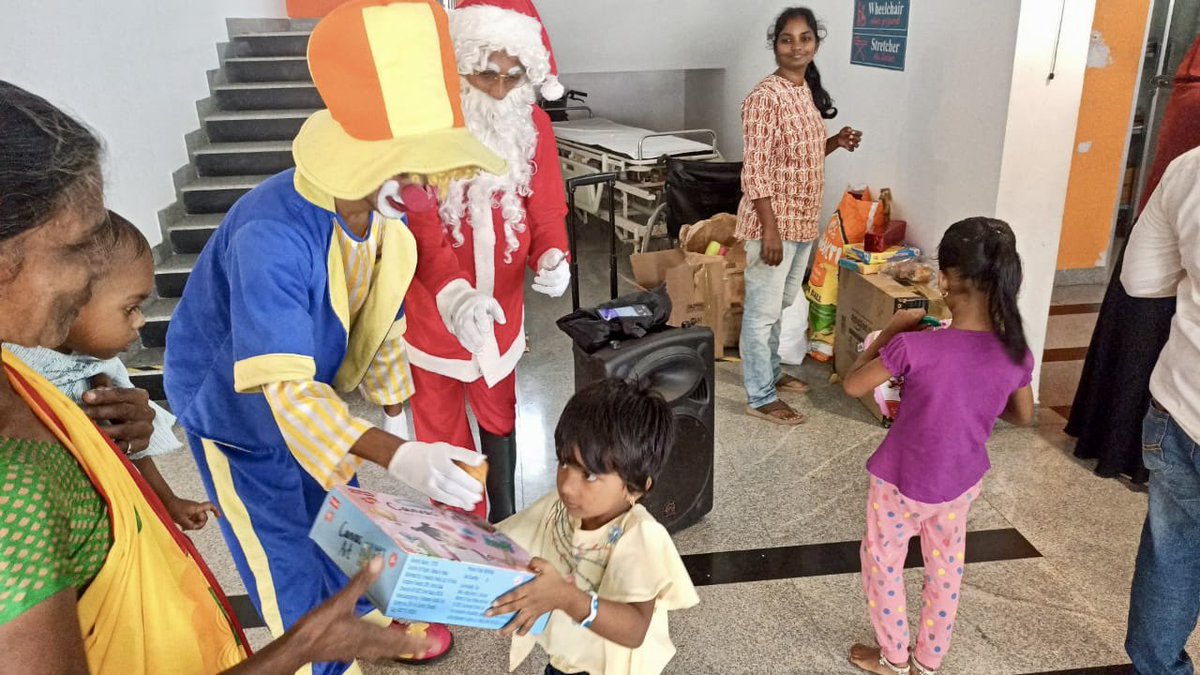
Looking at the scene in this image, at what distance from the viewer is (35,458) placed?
75cm

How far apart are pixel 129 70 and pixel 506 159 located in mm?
3436

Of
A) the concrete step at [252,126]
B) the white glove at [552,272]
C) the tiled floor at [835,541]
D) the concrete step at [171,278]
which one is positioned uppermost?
the concrete step at [252,126]

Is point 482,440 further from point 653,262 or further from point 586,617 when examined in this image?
point 653,262

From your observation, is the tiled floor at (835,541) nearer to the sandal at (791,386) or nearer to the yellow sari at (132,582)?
the sandal at (791,386)

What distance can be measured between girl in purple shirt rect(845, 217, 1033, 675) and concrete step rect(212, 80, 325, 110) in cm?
490

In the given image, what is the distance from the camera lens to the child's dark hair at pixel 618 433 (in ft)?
4.42

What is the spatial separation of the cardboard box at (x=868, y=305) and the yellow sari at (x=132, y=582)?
2811mm

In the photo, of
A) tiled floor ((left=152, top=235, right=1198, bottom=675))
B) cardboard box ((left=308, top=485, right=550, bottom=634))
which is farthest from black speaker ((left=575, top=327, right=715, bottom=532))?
cardboard box ((left=308, top=485, right=550, bottom=634))

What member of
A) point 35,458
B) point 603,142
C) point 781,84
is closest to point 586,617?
point 35,458

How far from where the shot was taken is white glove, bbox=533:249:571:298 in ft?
7.54

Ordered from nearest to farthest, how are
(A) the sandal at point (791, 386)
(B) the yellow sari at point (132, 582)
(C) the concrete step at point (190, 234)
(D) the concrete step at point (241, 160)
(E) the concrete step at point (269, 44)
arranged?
(B) the yellow sari at point (132, 582)
(A) the sandal at point (791, 386)
(C) the concrete step at point (190, 234)
(D) the concrete step at point (241, 160)
(E) the concrete step at point (269, 44)

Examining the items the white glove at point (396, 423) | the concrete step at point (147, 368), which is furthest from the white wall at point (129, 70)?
the white glove at point (396, 423)

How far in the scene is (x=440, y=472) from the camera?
4.02 feet

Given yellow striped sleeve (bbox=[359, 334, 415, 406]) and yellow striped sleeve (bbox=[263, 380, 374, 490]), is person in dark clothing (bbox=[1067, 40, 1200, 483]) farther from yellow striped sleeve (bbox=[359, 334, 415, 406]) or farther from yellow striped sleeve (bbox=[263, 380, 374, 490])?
yellow striped sleeve (bbox=[263, 380, 374, 490])
